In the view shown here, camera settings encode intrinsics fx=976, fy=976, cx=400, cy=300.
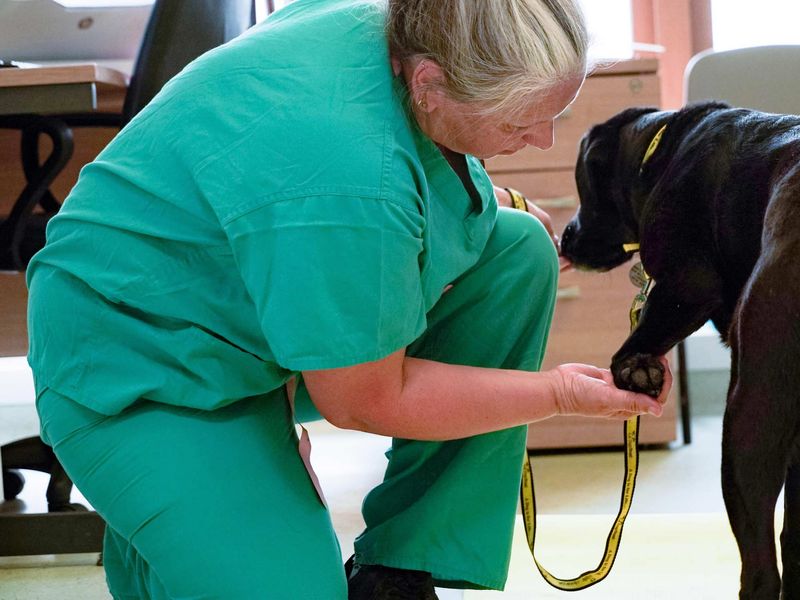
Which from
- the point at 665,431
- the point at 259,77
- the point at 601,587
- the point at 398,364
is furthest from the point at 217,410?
the point at 665,431

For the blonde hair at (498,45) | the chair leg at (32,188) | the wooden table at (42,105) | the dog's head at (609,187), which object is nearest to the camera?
the blonde hair at (498,45)

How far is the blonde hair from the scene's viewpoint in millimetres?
935

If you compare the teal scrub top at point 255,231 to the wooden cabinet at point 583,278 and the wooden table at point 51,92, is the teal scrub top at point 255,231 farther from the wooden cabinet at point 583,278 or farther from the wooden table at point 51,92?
the wooden cabinet at point 583,278

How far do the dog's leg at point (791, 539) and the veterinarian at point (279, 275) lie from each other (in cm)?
26

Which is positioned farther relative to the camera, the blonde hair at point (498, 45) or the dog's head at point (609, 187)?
the dog's head at point (609, 187)

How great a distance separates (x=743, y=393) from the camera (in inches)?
39.8

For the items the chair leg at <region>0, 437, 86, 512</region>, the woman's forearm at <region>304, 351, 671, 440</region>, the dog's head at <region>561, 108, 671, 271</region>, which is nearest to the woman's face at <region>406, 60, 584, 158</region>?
the woman's forearm at <region>304, 351, 671, 440</region>

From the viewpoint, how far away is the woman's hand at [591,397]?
41.4 inches

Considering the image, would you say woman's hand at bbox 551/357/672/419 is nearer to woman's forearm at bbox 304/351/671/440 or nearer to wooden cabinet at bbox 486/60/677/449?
woman's forearm at bbox 304/351/671/440

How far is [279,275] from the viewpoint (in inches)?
36.8

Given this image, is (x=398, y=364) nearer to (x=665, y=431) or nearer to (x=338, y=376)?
(x=338, y=376)

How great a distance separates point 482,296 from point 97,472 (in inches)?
21.4

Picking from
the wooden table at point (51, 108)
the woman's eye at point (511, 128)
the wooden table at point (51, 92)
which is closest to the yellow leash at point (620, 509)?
the woman's eye at point (511, 128)

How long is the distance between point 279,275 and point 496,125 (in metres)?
0.27
